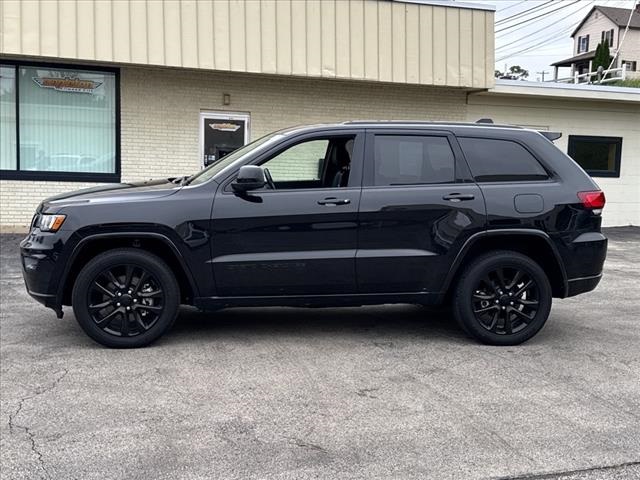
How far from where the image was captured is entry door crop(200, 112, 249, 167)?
1339 centimetres

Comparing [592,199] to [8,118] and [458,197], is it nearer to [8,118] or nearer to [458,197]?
[458,197]

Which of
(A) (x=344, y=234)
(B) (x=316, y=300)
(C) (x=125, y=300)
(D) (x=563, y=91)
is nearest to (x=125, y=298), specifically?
(C) (x=125, y=300)

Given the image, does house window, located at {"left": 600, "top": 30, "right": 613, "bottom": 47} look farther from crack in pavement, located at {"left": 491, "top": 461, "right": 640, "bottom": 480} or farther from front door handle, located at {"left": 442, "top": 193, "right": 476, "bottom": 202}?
crack in pavement, located at {"left": 491, "top": 461, "right": 640, "bottom": 480}

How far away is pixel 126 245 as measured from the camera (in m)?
5.86

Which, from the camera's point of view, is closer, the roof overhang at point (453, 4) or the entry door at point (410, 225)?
the entry door at point (410, 225)

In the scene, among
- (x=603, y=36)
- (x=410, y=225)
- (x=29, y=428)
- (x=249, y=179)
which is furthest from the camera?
(x=603, y=36)

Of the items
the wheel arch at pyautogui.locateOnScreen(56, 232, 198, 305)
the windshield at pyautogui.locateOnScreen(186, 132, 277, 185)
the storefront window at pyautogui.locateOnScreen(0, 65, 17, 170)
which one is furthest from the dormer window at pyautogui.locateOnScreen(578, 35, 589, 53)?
the wheel arch at pyautogui.locateOnScreen(56, 232, 198, 305)

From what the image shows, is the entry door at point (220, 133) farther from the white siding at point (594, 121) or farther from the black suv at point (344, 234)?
the black suv at point (344, 234)

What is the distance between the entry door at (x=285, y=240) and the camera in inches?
228

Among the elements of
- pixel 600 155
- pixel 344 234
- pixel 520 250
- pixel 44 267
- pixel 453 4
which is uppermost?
pixel 453 4

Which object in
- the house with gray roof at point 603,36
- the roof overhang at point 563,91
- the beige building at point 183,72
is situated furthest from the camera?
the house with gray roof at point 603,36

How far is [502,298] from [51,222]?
3.83 m

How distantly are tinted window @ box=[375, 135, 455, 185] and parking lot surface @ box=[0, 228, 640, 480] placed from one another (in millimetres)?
1447

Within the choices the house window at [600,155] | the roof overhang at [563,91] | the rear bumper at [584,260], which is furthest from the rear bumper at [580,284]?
the house window at [600,155]
